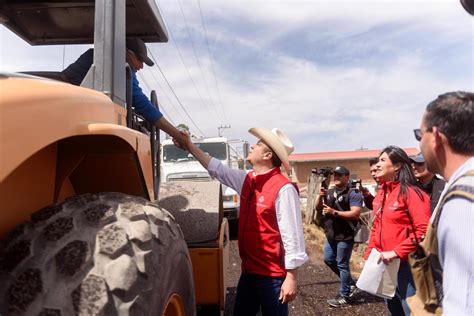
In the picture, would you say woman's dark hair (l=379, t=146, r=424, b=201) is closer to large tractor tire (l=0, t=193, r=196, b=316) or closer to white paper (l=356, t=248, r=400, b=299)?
white paper (l=356, t=248, r=400, b=299)

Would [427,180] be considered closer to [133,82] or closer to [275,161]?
[275,161]

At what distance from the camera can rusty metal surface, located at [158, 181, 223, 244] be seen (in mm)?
3037

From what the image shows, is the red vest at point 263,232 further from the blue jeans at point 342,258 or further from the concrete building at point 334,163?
the concrete building at point 334,163

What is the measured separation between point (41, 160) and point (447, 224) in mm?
1458

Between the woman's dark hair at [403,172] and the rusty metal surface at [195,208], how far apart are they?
1600 mm

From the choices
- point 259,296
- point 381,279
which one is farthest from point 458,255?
point 381,279

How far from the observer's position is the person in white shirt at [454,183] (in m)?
1.42

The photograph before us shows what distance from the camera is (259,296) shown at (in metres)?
3.19

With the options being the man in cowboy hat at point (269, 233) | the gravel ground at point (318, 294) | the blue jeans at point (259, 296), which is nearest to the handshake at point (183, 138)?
the man in cowboy hat at point (269, 233)

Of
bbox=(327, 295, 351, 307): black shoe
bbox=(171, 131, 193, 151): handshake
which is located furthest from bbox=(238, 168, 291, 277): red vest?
bbox=(327, 295, 351, 307): black shoe

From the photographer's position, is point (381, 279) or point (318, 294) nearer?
point (381, 279)

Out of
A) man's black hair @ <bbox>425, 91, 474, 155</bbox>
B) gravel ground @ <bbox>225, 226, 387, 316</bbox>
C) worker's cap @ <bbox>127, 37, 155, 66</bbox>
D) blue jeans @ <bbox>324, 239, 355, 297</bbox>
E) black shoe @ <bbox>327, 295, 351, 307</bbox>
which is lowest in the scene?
gravel ground @ <bbox>225, 226, 387, 316</bbox>

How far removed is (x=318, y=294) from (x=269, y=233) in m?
3.46

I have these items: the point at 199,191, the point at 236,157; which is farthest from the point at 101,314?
the point at 236,157
